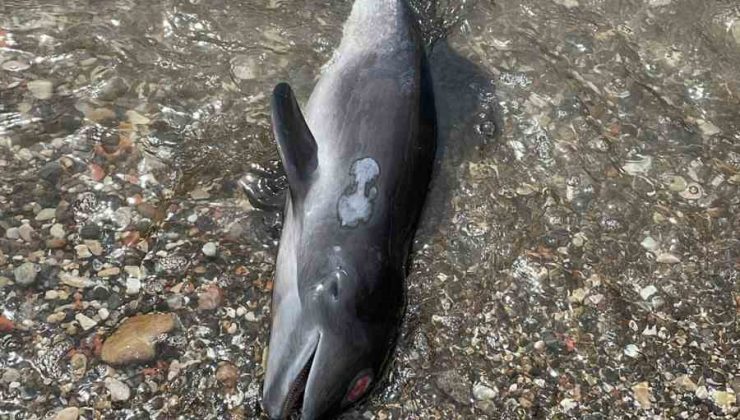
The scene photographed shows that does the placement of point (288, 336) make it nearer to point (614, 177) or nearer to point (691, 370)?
point (691, 370)

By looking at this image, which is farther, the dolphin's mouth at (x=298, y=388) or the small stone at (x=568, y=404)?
the small stone at (x=568, y=404)

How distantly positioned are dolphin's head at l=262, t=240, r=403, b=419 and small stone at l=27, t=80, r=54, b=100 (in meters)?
2.07

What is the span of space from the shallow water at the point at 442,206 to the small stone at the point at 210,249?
28 millimetres

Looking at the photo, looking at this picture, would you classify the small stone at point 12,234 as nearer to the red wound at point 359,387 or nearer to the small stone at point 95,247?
the small stone at point 95,247

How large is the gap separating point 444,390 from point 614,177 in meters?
1.97

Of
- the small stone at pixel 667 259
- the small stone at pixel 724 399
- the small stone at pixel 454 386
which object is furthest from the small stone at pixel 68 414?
the small stone at pixel 667 259

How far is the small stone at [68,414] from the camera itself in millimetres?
3660

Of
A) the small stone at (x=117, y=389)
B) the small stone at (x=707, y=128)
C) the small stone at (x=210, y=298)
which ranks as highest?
the small stone at (x=707, y=128)

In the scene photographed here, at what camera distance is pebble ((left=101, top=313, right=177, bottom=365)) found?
3.88 meters

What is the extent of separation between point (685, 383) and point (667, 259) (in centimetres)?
83

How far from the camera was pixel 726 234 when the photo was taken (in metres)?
4.97

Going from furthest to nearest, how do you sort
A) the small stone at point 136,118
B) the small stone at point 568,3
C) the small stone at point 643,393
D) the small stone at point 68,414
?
the small stone at point 568,3 < the small stone at point 136,118 < the small stone at point 643,393 < the small stone at point 68,414

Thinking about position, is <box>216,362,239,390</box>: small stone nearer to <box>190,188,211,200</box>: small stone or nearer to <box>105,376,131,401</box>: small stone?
<box>105,376,131,401</box>: small stone

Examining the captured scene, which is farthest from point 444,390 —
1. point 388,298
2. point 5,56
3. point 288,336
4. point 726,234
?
point 5,56
